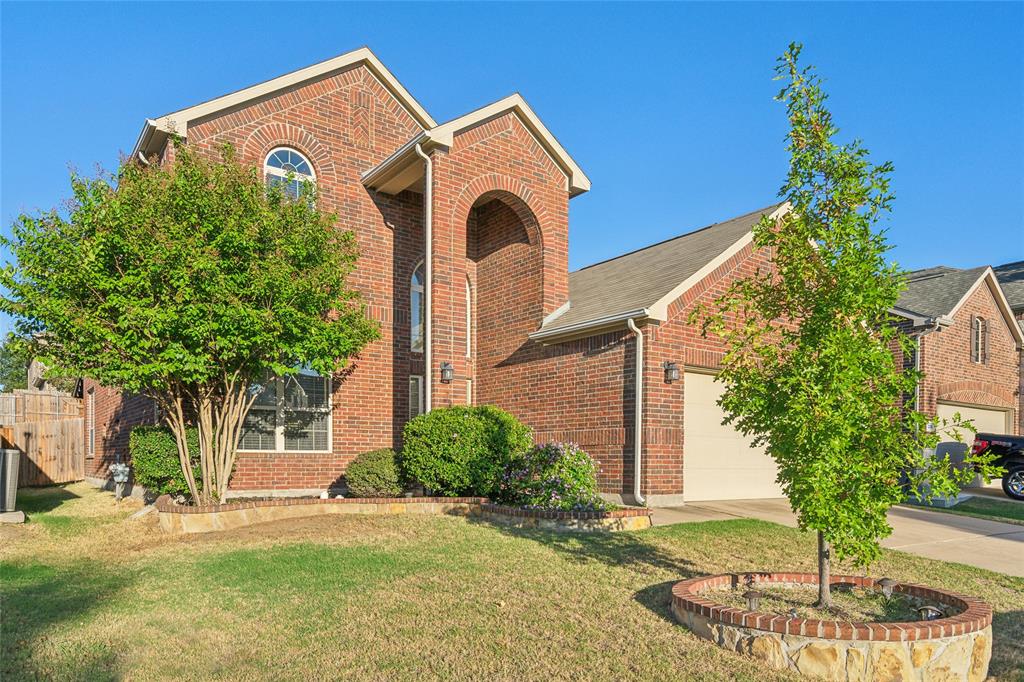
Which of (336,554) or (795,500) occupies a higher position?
(795,500)

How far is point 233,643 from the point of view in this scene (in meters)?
5.53

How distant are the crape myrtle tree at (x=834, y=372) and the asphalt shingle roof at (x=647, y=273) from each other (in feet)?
19.2

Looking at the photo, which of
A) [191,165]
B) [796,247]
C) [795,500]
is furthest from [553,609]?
[191,165]

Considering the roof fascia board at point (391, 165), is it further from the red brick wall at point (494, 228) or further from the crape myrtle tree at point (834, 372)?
the crape myrtle tree at point (834, 372)

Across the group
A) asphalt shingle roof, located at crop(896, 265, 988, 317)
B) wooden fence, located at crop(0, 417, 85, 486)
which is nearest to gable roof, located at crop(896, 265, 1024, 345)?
asphalt shingle roof, located at crop(896, 265, 988, 317)

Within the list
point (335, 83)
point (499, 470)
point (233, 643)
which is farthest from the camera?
point (335, 83)

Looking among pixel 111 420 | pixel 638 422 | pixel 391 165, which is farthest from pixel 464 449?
pixel 111 420

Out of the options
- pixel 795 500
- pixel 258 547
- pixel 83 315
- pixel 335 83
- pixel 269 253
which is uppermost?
pixel 335 83

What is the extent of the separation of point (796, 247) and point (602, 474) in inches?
282

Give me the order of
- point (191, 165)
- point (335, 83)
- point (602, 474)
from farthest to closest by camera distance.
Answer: point (335, 83) → point (602, 474) → point (191, 165)

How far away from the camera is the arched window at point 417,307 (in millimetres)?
15438

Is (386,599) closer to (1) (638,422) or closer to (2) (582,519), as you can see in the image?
(2) (582,519)

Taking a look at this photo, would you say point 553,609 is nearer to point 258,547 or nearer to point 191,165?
point 258,547

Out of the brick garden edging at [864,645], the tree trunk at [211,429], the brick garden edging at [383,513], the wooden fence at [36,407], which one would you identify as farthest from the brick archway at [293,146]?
the wooden fence at [36,407]
